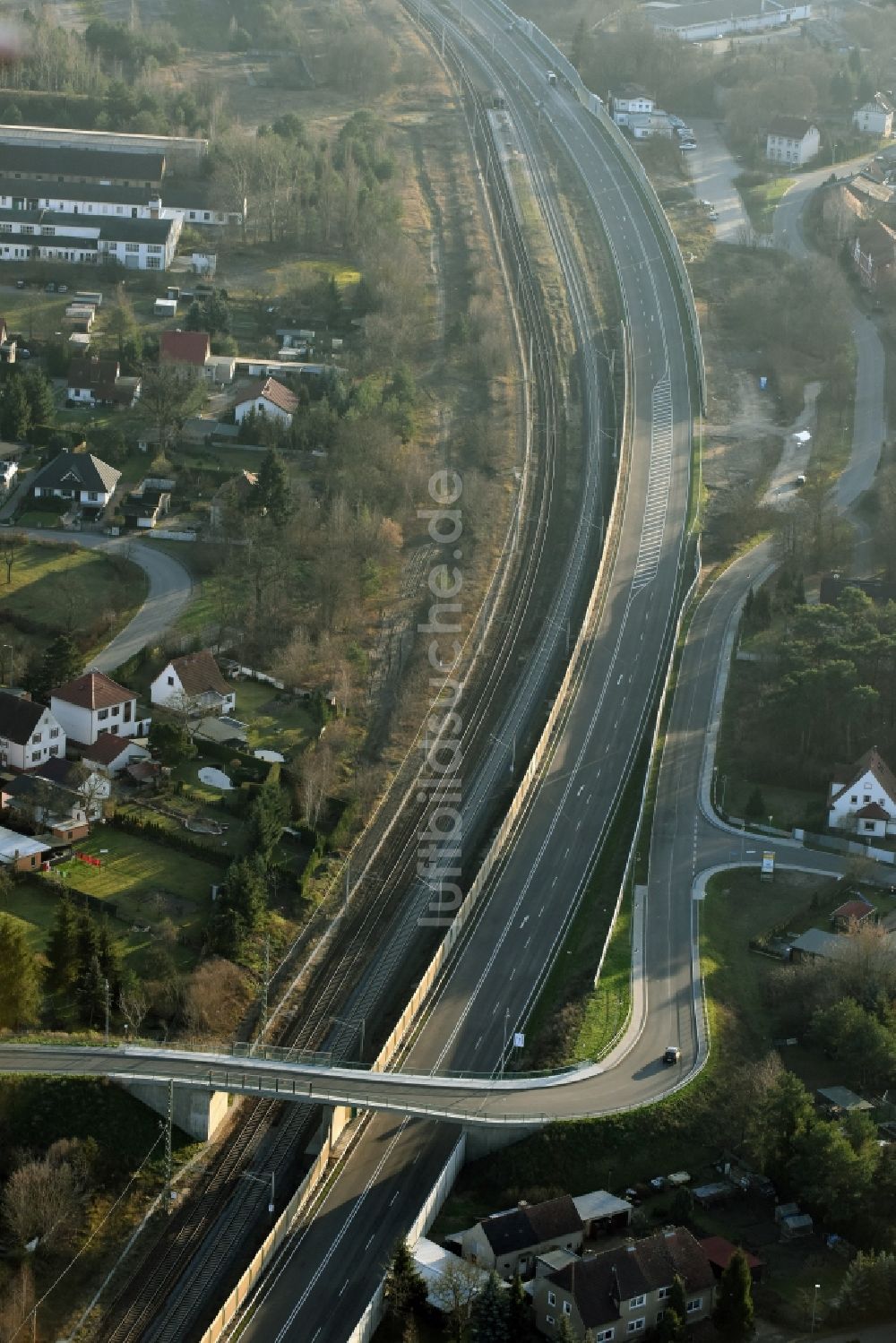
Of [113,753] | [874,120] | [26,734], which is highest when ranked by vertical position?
[874,120]

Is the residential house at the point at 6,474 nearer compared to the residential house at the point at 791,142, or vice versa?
the residential house at the point at 6,474

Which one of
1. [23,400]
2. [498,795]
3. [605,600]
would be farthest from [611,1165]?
[23,400]

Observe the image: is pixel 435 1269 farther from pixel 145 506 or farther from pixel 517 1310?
pixel 145 506

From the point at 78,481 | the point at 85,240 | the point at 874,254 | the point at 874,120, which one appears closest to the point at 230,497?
the point at 78,481

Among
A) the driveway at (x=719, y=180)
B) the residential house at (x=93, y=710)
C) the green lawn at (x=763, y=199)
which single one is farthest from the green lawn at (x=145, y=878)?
the green lawn at (x=763, y=199)

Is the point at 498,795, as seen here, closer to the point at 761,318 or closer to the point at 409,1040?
the point at 409,1040

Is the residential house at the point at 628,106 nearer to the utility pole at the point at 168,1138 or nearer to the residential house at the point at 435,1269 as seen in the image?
the utility pole at the point at 168,1138
